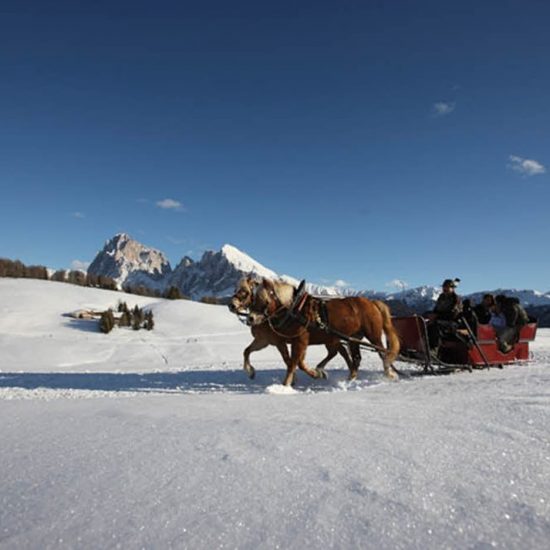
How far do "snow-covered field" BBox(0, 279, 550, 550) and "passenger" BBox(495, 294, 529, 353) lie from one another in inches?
147

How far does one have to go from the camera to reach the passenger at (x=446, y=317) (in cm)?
791

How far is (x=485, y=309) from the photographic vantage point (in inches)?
357

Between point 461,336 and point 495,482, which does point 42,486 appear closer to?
point 495,482

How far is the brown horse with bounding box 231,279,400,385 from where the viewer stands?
6781 mm

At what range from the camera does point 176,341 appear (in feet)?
71.8


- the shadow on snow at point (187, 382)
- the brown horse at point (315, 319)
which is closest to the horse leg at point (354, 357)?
the brown horse at point (315, 319)

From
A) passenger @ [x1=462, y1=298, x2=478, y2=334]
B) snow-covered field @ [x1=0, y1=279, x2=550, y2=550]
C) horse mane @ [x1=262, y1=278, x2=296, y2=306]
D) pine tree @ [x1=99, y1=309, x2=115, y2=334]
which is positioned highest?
horse mane @ [x1=262, y1=278, x2=296, y2=306]

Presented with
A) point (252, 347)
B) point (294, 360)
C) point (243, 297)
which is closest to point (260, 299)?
point (243, 297)

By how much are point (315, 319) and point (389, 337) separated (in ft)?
5.07

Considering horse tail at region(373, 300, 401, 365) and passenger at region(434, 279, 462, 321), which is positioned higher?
passenger at region(434, 279, 462, 321)

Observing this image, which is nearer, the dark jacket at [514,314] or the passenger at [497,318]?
the dark jacket at [514,314]

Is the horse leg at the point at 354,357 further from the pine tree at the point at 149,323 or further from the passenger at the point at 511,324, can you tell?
the pine tree at the point at 149,323

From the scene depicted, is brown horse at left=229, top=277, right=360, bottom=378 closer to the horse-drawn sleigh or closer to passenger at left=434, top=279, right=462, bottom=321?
the horse-drawn sleigh

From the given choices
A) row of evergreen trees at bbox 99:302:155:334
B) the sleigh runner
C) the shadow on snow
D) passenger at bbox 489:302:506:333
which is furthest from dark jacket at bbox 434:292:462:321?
row of evergreen trees at bbox 99:302:155:334
